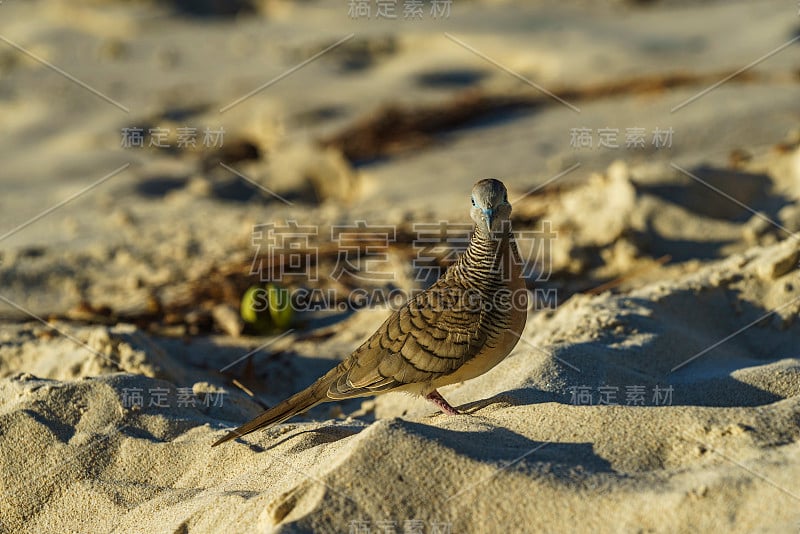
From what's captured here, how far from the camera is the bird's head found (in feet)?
12.4

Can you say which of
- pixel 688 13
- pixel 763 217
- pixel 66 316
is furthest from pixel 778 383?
pixel 688 13

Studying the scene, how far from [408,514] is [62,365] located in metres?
2.80

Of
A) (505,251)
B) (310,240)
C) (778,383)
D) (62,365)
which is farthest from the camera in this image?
(310,240)

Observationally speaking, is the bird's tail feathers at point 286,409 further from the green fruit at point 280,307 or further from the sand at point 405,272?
the green fruit at point 280,307

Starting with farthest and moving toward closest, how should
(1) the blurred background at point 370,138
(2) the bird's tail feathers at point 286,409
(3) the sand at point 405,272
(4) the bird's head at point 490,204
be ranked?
(1) the blurred background at point 370,138 → (4) the bird's head at point 490,204 → (2) the bird's tail feathers at point 286,409 → (3) the sand at point 405,272

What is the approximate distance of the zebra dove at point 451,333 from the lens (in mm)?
3645

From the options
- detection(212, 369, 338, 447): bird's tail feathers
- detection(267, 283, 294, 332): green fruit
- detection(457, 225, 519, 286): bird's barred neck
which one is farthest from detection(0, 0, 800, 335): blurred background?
detection(212, 369, 338, 447): bird's tail feathers

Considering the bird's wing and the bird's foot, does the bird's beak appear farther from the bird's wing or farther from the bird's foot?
the bird's foot

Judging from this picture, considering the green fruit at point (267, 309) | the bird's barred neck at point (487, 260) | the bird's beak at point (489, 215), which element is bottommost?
the green fruit at point (267, 309)

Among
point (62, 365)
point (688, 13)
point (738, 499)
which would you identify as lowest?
point (62, 365)

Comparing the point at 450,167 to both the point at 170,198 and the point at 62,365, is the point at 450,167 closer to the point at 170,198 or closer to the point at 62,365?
the point at 170,198

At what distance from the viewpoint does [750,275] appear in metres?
4.75

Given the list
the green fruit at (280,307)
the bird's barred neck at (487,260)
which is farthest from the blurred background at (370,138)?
the bird's barred neck at (487,260)

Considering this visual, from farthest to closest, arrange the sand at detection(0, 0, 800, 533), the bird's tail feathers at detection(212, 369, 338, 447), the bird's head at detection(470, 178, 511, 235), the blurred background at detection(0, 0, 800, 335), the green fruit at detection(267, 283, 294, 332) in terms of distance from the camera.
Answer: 1. the blurred background at detection(0, 0, 800, 335)
2. the green fruit at detection(267, 283, 294, 332)
3. the bird's head at detection(470, 178, 511, 235)
4. the bird's tail feathers at detection(212, 369, 338, 447)
5. the sand at detection(0, 0, 800, 533)
